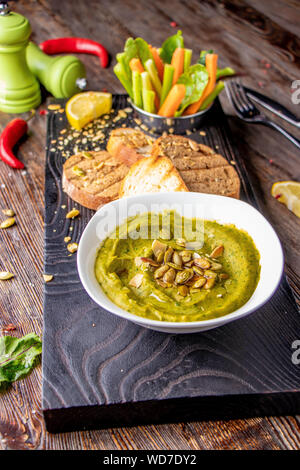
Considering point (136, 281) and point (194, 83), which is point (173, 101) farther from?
point (136, 281)

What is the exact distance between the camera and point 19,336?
2877 millimetres

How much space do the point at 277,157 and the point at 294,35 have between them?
224 centimetres

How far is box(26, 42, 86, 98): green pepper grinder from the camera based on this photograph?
179 inches

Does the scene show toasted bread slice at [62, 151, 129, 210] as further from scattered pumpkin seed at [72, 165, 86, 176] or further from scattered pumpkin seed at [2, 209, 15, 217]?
scattered pumpkin seed at [2, 209, 15, 217]

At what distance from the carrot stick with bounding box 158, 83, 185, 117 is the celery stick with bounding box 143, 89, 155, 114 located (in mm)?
71

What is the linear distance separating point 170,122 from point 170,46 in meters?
0.68

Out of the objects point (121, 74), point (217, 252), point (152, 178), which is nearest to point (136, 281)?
point (217, 252)

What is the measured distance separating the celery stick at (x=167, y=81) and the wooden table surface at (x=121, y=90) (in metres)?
0.73

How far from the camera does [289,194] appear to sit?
375 centimetres

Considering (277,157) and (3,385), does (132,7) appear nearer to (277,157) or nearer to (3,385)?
(277,157)

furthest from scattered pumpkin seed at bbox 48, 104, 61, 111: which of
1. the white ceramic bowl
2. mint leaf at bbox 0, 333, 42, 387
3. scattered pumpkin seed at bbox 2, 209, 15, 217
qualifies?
mint leaf at bbox 0, 333, 42, 387

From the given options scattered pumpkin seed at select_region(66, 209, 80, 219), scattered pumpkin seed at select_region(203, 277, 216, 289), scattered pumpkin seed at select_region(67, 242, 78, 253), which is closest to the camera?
scattered pumpkin seed at select_region(203, 277, 216, 289)
